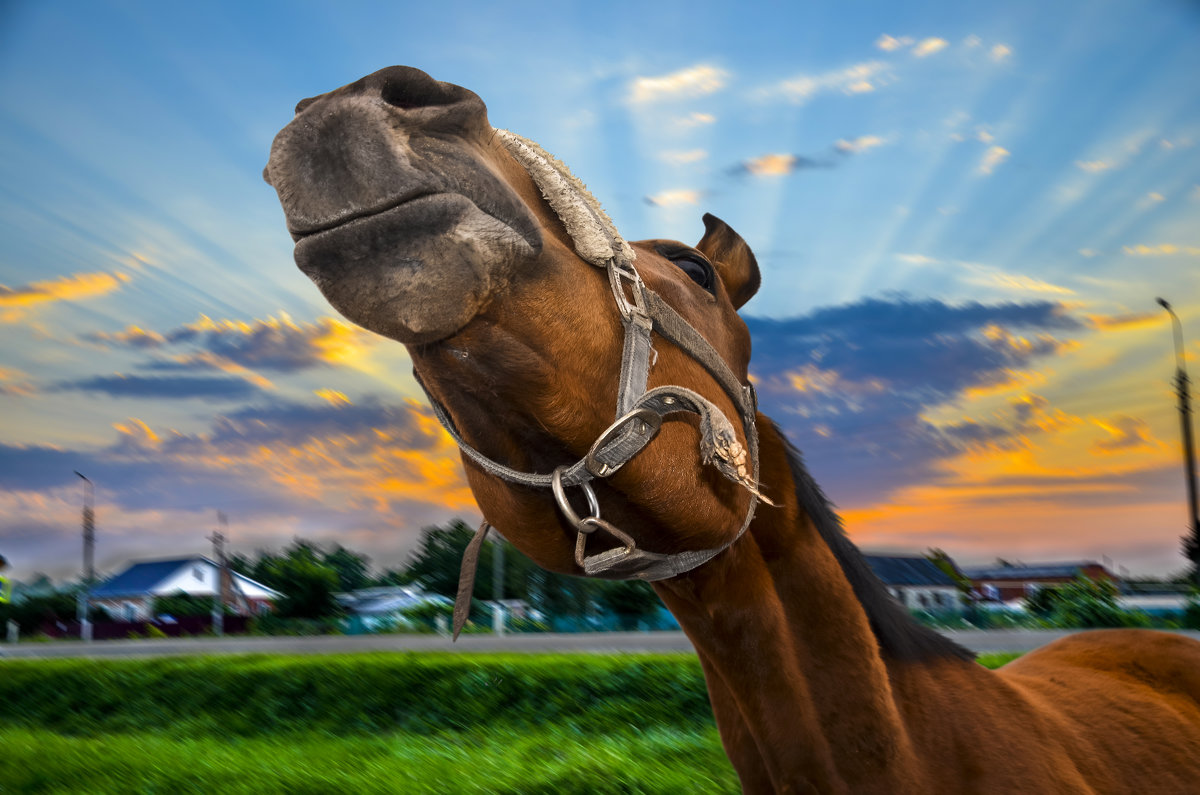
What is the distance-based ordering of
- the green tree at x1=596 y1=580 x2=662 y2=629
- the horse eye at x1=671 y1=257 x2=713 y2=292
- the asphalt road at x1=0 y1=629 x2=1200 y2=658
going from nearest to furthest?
Answer: the horse eye at x1=671 y1=257 x2=713 y2=292, the asphalt road at x1=0 y1=629 x2=1200 y2=658, the green tree at x1=596 y1=580 x2=662 y2=629

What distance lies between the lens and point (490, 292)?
1.52 m

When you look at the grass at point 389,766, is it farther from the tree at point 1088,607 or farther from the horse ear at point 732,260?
the tree at point 1088,607

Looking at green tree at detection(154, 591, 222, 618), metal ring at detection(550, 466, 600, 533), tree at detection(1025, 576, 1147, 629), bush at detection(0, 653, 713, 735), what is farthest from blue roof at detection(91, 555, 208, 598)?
metal ring at detection(550, 466, 600, 533)

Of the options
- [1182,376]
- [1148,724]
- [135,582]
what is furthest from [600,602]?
[135,582]

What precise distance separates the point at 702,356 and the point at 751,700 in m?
0.91

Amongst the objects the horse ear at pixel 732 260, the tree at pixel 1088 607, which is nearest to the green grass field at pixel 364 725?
the horse ear at pixel 732 260

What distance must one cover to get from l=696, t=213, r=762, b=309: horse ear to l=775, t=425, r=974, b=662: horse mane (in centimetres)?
45

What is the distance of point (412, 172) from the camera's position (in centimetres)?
144

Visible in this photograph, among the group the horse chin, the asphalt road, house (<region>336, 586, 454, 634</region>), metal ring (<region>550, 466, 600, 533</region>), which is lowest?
house (<region>336, 586, 454, 634</region>)

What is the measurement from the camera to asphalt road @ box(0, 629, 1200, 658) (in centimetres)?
1383

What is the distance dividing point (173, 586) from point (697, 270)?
60.8m

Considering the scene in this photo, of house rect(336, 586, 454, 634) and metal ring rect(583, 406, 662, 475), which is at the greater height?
metal ring rect(583, 406, 662, 475)

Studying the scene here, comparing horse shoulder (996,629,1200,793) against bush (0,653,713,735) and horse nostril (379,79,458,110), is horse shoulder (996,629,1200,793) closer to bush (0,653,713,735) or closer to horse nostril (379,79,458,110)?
horse nostril (379,79,458,110)

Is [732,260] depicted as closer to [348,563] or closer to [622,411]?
[622,411]
